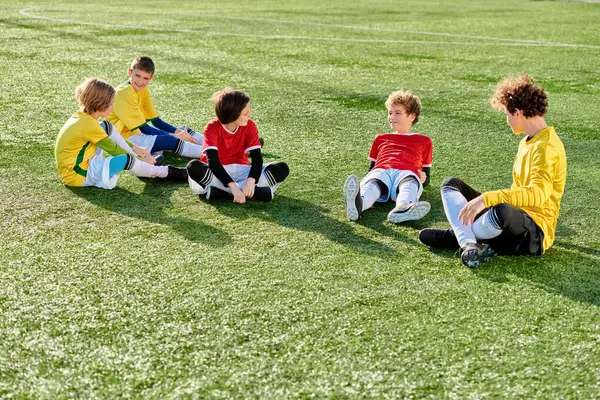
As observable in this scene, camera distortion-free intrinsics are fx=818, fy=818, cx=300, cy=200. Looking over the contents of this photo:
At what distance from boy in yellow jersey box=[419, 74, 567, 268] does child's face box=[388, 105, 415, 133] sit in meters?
1.18

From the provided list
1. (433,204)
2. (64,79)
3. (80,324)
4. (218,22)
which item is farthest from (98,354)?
(218,22)

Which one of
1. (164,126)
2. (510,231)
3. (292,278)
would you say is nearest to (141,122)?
(164,126)

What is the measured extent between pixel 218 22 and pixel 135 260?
12.4 metres

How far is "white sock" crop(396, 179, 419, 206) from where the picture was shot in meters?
4.75

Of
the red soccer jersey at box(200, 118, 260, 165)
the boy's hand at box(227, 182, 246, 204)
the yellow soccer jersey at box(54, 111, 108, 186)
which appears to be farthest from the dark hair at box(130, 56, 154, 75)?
the boy's hand at box(227, 182, 246, 204)

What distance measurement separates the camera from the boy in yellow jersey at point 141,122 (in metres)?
6.20

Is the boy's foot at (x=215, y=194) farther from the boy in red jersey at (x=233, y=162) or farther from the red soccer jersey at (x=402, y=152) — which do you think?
the red soccer jersey at (x=402, y=152)

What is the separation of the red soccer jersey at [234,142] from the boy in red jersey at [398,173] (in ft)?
2.54

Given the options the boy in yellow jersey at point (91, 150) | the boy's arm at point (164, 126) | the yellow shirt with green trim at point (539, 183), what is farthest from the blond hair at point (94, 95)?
the yellow shirt with green trim at point (539, 183)

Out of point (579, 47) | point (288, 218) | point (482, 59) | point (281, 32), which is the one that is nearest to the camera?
point (288, 218)

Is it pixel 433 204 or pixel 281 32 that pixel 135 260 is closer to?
pixel 433 204

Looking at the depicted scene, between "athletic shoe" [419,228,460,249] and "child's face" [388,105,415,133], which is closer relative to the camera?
"athletic shoe" [419,228,460,249]

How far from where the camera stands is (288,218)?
4707 mm

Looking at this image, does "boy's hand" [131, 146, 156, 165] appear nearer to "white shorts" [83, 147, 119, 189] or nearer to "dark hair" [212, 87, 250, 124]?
"white shorts" [83, 147, 119, 189]
